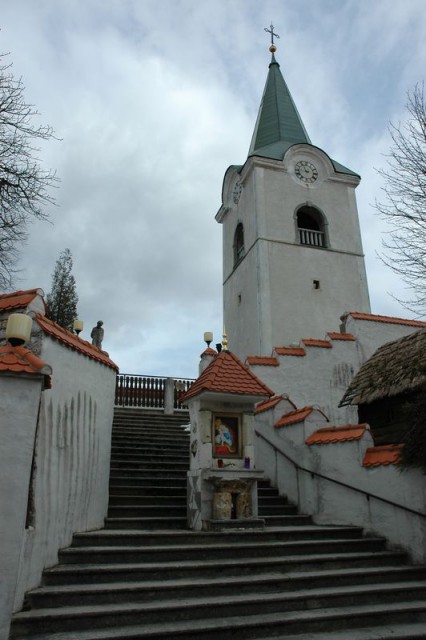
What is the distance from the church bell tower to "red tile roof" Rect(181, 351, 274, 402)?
10.4 m

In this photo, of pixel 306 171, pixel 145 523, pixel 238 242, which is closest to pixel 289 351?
pixel 145 523

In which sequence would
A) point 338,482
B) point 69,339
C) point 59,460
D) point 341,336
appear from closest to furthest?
point 59,460
point 69,339
point 338,482
point 341,336

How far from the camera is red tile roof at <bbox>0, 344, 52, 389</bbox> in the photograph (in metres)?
4.86

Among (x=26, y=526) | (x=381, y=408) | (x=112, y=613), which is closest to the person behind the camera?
(x=112, y=613)

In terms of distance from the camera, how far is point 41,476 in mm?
5453

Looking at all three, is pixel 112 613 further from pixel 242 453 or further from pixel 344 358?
pixel 344 358

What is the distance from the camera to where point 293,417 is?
31.1 feet

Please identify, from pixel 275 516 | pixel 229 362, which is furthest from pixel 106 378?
pixel 275 516

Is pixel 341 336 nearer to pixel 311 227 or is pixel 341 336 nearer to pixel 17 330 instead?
pixel 311 227

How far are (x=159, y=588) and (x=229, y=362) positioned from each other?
13.0 ft

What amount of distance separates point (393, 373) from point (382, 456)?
2.82 meters

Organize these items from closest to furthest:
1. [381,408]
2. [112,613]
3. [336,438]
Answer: [112,613] → [336,438] → [381,408]

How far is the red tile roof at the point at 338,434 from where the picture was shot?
26.1 ft

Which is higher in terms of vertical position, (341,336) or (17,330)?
(341,336)
